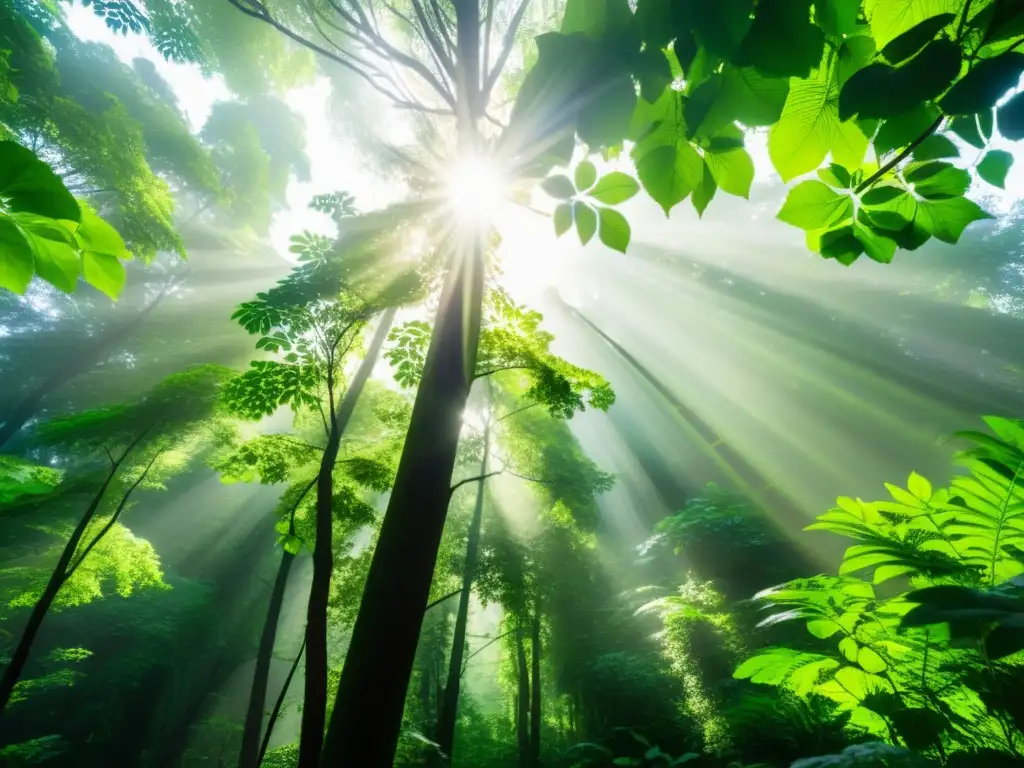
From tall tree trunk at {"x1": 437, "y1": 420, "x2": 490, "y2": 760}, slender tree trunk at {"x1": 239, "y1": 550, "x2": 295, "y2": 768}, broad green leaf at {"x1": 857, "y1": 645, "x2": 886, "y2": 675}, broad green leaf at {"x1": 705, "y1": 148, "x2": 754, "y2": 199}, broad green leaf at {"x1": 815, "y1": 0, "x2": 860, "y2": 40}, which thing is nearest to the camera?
broad green leaf at {"x1": 815, "y1": 0, "x2": 860, "y2": 40}

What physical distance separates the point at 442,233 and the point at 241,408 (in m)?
2.08

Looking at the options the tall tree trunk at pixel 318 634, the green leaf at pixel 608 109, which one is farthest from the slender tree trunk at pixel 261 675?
the green leaf at pixel 608 109

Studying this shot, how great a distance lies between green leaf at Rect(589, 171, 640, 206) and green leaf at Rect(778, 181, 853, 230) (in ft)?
0.90

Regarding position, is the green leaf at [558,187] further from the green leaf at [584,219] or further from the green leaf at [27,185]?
the green leaf at [27,185]

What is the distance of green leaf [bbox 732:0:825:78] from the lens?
513 millimetres

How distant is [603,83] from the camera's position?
0.65 metres

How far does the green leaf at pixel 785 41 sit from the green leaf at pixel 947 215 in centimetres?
41

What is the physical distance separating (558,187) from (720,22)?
1.00 ft

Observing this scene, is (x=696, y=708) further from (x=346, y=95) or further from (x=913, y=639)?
(x=346, y=95)

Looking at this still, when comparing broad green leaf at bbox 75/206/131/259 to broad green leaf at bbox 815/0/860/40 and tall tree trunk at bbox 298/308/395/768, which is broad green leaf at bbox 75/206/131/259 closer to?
broad green leaf at bbox 815/0/860/40

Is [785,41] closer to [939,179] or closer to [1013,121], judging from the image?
[1013,121]

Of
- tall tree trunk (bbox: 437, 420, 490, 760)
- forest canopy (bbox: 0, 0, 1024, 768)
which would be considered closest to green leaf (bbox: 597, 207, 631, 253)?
forest canopy (bbox: 0, 0, 1024, 768)

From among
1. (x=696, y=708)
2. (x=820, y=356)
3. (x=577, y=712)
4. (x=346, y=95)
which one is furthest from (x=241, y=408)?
(x=820, y=356)

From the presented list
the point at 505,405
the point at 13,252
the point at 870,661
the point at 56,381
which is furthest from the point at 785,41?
the point at 56,381
